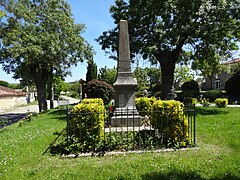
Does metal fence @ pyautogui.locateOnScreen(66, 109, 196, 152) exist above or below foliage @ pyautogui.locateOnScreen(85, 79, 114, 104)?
below

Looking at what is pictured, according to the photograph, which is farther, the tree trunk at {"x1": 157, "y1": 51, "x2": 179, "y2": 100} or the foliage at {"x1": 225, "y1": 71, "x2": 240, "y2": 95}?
the foliage at {"x1": 225, "y1": 71, "x2": 240, "y2": 95}

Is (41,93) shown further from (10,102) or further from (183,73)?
(183,73)

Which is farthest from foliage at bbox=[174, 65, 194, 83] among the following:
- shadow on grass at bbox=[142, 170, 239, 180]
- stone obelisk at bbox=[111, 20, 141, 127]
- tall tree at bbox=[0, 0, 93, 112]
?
shadow on grass at bbox=[142, 170, 239, 180]

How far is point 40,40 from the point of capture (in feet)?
57.9

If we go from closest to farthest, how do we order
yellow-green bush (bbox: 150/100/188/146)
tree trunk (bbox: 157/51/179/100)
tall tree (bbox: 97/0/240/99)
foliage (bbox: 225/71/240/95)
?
yellow-green bush (bbox: 150/100/188/146) → tall tree (bbox: 97/0/240/99) → tree trunk (bbox: 157/51/179/100) → foliage (bbox: 225/71/240/95)

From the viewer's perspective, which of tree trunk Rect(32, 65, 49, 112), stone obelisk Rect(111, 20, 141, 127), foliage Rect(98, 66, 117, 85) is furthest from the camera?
foliage Rect(98, 66, 117, 85)

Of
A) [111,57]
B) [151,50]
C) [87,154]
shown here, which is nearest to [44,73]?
[111,57]

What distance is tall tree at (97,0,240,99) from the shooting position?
46.2 feet

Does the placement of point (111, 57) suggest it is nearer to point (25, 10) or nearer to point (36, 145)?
point (25, 10)

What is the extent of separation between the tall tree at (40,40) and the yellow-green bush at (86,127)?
12.2m

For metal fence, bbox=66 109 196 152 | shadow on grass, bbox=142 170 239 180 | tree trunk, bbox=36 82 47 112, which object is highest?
tree trunk, bbox=36 82 47 112

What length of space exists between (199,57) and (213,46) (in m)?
1.26

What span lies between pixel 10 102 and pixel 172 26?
26.7 metres

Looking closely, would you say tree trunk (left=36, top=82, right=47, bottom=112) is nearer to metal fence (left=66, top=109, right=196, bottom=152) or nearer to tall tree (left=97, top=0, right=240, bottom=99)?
tall tree (left=97, top=0, right=240, bottom=99)
